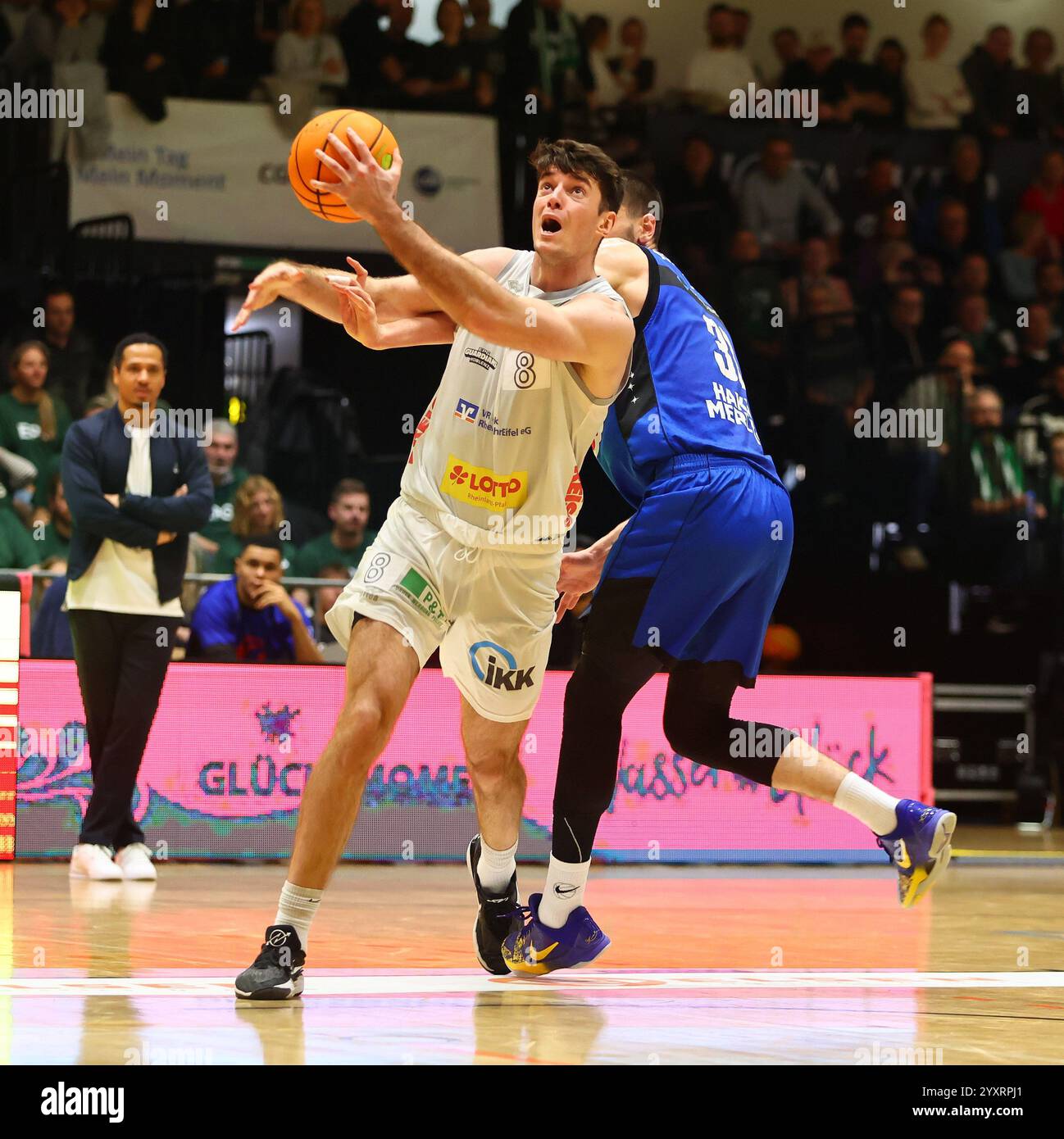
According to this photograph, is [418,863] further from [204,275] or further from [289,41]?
[289,41]

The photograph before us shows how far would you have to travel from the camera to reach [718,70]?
15312mm

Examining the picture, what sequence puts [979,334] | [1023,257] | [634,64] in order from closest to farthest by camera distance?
[979,334]
[1023,257]
[634,64]

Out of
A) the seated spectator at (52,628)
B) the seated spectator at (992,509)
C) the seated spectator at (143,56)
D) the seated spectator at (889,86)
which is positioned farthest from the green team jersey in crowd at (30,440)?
the seated spectator at (889,86)

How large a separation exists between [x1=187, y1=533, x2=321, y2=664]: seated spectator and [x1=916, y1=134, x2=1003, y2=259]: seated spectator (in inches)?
316

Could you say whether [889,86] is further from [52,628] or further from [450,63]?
[52,628]

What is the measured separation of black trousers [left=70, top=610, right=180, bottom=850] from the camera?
7684 mm

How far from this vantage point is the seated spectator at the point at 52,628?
9.18 meters

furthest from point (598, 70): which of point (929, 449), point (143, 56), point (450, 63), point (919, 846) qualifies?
point (919, 846)

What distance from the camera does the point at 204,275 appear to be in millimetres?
12641

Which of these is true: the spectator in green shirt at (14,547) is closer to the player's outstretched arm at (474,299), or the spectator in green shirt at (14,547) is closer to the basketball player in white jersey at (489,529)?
the basketball player in white jersey at (489,529)

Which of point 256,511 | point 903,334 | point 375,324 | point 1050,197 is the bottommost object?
point 375,324

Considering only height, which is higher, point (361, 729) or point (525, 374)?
point (525, 374)

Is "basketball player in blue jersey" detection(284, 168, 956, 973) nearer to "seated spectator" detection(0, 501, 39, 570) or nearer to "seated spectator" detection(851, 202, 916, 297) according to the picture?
"seated spectator" detection(0, 501, 39, 570)

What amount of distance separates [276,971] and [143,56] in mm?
10350
